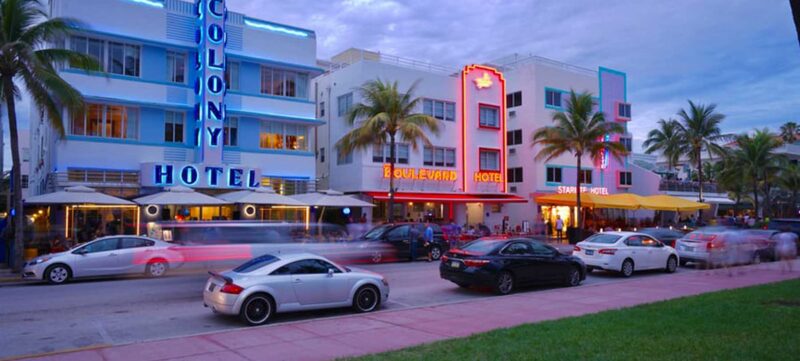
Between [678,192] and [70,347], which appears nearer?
[70,347]

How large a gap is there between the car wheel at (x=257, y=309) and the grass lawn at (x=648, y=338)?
12.0ft

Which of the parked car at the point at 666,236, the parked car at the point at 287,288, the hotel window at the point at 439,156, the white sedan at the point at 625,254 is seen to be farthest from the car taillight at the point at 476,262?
the hotel window at the point at 439,156

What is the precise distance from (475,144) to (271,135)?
46.4 ft

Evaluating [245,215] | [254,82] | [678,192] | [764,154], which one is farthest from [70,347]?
[678,192]

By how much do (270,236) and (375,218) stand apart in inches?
764

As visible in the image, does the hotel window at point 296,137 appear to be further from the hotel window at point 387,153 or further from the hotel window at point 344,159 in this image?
the hotel window at point 387,153

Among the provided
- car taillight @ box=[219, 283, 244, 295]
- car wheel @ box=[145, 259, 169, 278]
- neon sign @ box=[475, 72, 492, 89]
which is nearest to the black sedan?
car taillight @ box=[219, 283, 244, 295]

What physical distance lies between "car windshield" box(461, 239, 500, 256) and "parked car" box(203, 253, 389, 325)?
3.55 m

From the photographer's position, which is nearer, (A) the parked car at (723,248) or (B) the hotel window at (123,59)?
(A) the parked car at (723,248)

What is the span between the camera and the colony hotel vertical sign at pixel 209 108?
27.4m

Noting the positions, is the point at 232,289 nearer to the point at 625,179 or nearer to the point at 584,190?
the point at 584,190

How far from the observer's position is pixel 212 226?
16.3 metres

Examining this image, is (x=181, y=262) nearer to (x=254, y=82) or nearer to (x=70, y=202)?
(x=70, y=202)

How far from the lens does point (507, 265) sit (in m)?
14.9
